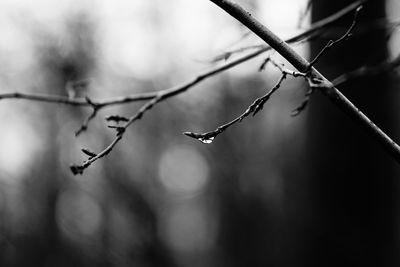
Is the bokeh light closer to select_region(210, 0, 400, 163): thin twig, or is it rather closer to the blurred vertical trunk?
the blurred vertical trunk

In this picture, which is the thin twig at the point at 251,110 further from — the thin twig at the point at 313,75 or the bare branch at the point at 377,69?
the bare branch at the point at 377,69

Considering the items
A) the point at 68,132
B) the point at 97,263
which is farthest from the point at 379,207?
the point at 68,132

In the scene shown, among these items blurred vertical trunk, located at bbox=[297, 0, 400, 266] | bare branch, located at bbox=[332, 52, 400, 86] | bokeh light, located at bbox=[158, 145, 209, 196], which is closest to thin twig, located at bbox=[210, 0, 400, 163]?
bare branch, located at bbox=[332, 52, 400, 86]

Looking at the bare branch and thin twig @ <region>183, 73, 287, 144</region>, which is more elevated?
the bare branch

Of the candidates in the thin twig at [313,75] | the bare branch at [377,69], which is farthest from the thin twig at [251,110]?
the bare branch at [377,69]

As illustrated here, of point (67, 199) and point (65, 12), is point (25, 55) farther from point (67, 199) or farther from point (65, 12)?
Result: point (67, 199)

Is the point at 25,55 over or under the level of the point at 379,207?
over

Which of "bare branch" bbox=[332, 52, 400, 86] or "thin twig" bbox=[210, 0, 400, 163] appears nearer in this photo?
"thin twig" bbox=[210, 0, 400, 163]

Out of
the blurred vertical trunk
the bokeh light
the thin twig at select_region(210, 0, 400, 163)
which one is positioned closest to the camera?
the thin twig at select_region(210, 0, 400, 163)
